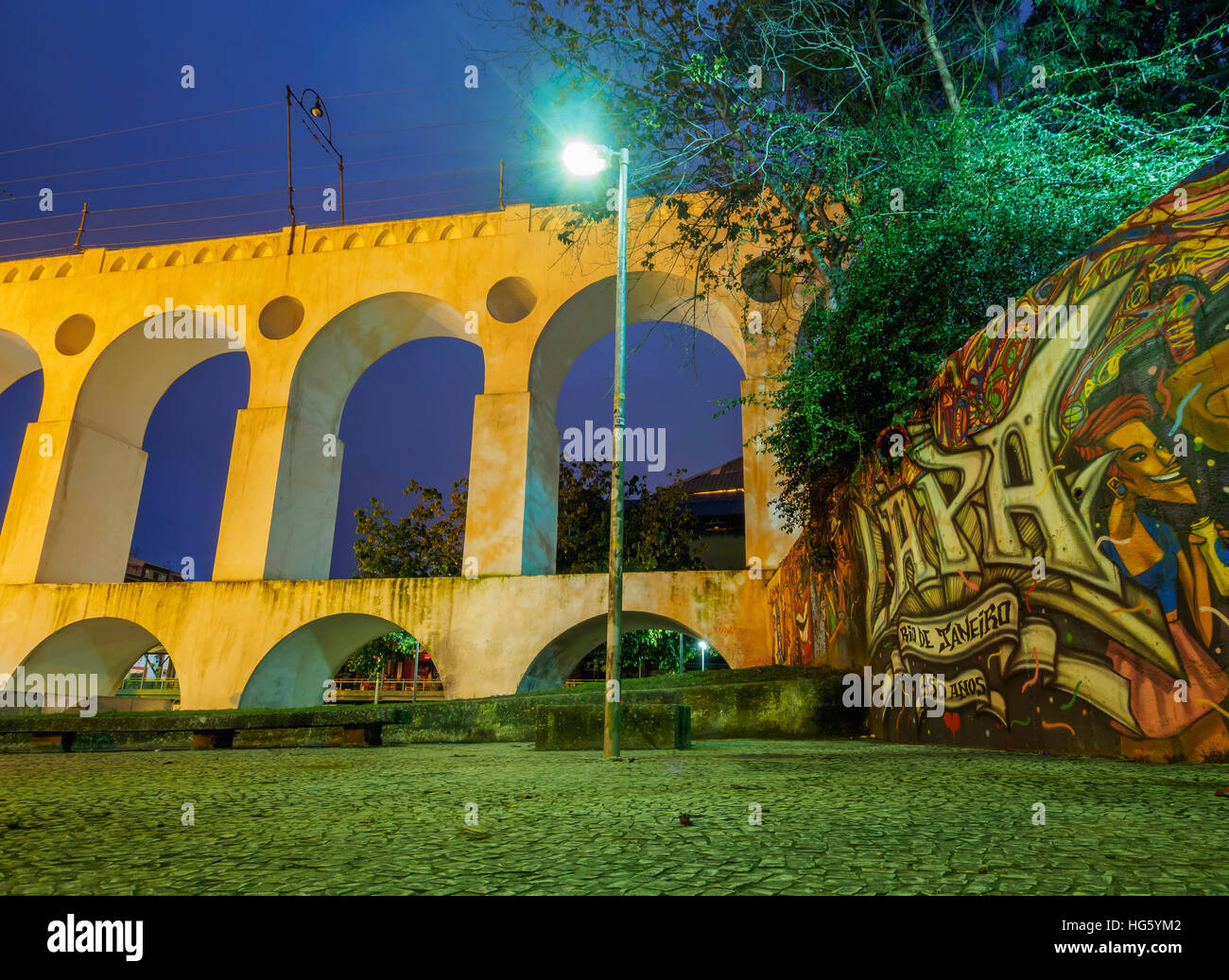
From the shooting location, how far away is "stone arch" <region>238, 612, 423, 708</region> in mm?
15602

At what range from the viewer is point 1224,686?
3.96m

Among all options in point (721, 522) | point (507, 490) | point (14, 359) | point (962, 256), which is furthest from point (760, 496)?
point (14, 359)

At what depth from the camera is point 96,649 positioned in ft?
60.1

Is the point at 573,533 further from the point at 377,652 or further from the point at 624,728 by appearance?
the point at 624,728

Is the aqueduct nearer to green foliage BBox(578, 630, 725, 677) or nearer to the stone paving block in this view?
green foliage BBox(578, 630, 725, 677)

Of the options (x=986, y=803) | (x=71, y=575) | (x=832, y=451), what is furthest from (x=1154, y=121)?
(x=71, y=575)

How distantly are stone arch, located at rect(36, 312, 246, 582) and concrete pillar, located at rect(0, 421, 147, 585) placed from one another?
2 centimetres

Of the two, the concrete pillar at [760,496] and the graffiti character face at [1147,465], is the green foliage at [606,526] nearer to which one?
the concrete pillar at [760,496]

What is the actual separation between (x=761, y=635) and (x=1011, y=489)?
882 cm

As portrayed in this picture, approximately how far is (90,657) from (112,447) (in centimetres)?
532

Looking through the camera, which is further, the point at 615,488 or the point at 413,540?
the point at 413,540

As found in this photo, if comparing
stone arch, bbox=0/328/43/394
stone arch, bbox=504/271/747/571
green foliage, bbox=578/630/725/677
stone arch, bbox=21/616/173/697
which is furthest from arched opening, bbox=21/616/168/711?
green foliage, bbox=578/630/725/677

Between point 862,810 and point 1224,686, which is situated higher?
point 1224,686
